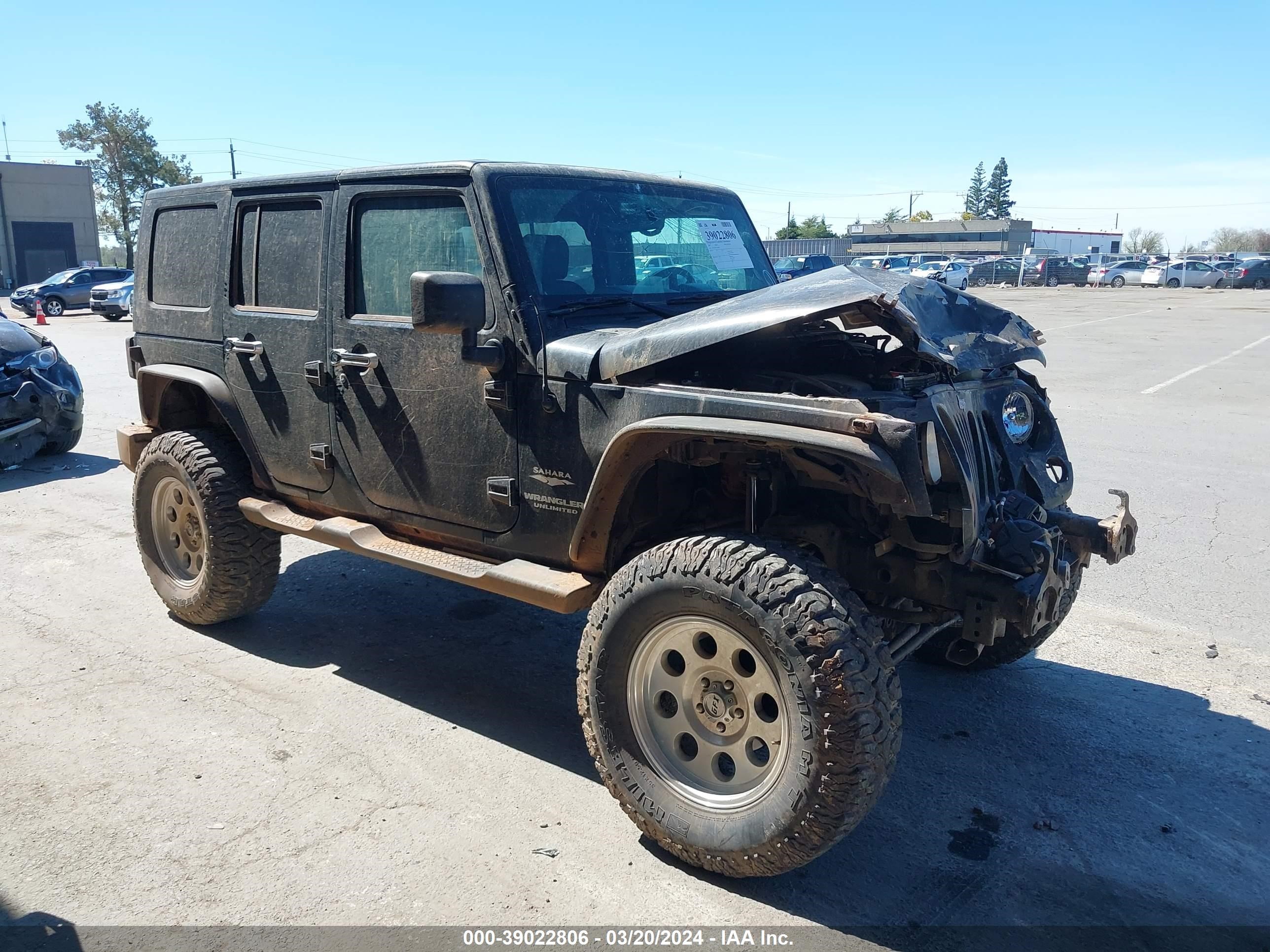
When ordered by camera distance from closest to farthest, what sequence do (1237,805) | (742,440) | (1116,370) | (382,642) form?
(742,440), (1237,805), (382,642), (1116,370)

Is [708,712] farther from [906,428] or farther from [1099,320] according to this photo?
[1099,320]

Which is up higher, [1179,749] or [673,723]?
[673,723]

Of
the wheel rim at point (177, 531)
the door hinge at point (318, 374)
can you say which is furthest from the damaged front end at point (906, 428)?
the wheel rim at point (177, 531)

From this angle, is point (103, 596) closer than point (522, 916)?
No

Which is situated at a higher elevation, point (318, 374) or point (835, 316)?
point (835, 316)

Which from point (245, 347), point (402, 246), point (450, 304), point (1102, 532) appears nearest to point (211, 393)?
point (245, 347)

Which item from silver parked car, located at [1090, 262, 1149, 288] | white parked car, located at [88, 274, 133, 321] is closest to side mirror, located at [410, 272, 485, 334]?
white parked car, located at [88, 274, 133, 321]

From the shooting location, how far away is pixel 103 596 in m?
5.77

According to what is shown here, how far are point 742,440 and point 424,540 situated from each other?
175cm

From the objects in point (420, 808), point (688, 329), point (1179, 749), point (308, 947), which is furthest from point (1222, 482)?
point (308, 947)

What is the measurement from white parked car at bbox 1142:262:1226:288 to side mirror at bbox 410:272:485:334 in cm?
5165

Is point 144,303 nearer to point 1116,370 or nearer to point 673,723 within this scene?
point 673,723

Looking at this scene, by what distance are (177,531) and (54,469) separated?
5.06 metres

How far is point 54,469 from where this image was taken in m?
9.30
